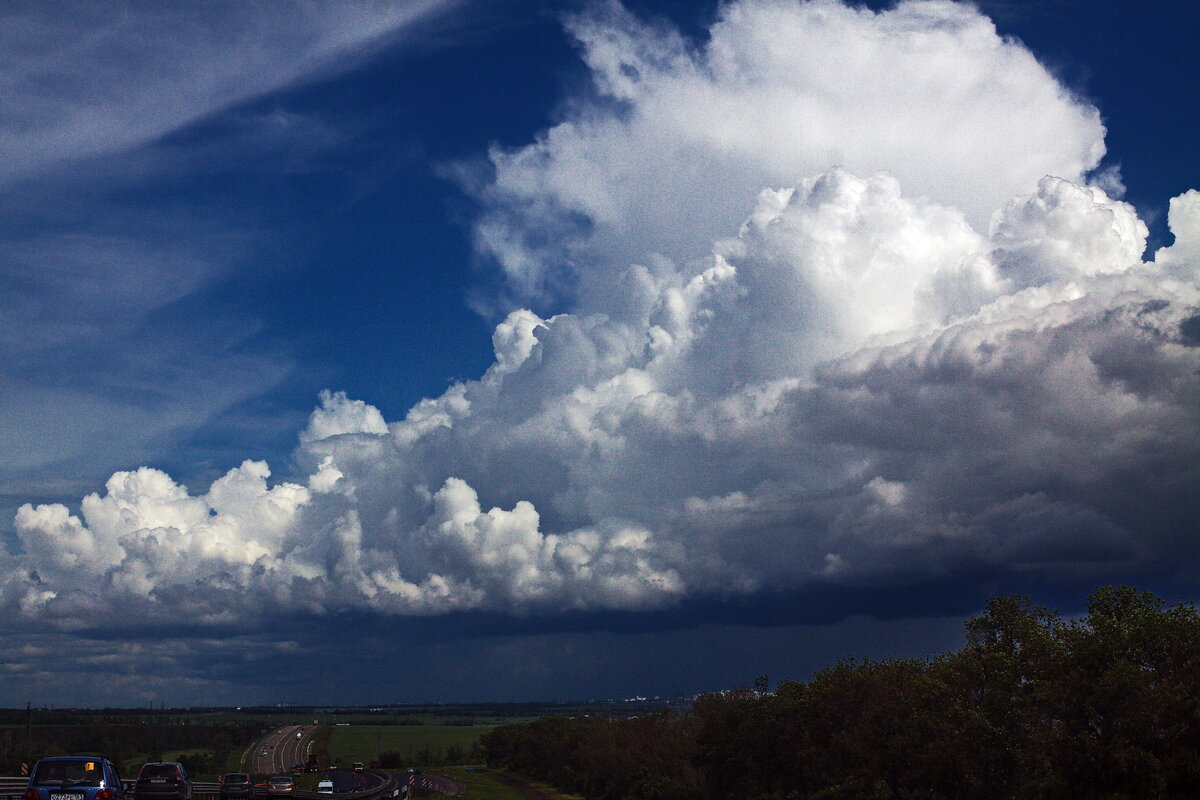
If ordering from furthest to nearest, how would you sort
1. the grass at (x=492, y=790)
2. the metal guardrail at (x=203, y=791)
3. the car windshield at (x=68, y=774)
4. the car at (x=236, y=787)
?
the grass at (x=492, y=790) → the car at (x=236, y=787) → the metal guardrail at (x=203, y=791) → the car windshield at (x=68, y=774)

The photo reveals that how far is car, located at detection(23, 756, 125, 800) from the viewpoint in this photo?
4009 centimetres

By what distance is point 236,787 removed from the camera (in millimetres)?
83750

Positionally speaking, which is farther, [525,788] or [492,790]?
[525,788]

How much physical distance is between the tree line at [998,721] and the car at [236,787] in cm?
3922

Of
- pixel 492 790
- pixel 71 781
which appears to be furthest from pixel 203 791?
pixel 492 790

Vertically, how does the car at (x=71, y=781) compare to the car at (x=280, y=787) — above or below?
above

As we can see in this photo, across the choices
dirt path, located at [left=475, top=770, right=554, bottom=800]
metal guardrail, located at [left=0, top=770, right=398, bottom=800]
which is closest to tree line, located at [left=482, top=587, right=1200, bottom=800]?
metal guardrail, located at [left=0, top=770, right=398, bottom=800]

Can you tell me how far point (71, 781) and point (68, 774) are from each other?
41 cm

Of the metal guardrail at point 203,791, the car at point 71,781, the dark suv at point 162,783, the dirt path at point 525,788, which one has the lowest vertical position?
the dirt path at point 525,788

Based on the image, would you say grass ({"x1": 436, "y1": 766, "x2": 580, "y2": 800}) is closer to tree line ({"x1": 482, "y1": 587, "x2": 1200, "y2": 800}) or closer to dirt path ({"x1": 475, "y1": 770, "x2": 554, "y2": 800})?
dirt path ({"x1": 475, "y1": 770, "x2": 554, "y2": 800})

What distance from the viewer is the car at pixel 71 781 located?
1578 inches

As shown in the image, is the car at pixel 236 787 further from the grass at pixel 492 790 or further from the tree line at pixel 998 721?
the tree line at pixel 998 721

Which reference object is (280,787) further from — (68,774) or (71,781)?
(71,781)

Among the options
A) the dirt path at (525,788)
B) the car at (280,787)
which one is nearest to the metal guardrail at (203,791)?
the car at (280,787)
